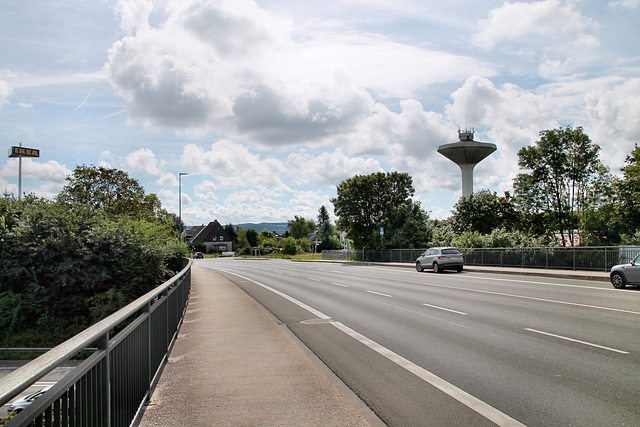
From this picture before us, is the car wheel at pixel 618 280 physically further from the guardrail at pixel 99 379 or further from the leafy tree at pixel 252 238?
the leafy tree at pixel 252 238

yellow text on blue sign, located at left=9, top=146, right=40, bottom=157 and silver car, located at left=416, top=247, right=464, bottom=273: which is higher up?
yellow text on blue sign, located at left=9, top=146, right=40, bottom=157

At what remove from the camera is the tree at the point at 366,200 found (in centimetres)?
5428

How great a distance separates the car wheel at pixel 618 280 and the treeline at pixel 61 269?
1583cm

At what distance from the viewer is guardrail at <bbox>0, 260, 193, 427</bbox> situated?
7.07 feet

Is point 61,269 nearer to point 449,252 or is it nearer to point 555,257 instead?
point 449,252

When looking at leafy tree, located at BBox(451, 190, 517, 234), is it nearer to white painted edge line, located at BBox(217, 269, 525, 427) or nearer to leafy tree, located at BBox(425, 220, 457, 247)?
leafy tree, located at BBox(425, 220, 457, 247)

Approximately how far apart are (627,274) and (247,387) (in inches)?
605

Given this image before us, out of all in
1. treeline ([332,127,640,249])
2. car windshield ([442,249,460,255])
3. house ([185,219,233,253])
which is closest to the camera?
car windshield ([442,249,460,255])

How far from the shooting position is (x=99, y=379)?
10.3 feet

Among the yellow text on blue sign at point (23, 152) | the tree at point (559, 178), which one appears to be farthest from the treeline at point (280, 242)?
the yellow text on blue sign at point (23, 152)

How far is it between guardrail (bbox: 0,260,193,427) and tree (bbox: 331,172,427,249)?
49.1 meters

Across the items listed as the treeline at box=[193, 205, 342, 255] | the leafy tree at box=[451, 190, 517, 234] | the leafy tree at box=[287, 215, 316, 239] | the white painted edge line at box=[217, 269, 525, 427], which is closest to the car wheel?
the white painted edge line at box=[217, 269, 525, 427]

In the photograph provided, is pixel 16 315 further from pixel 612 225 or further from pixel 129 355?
pixel 612 225

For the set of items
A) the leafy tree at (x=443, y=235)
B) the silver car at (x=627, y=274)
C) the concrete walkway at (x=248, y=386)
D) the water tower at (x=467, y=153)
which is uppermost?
the water tower at (x=467, y=153)
